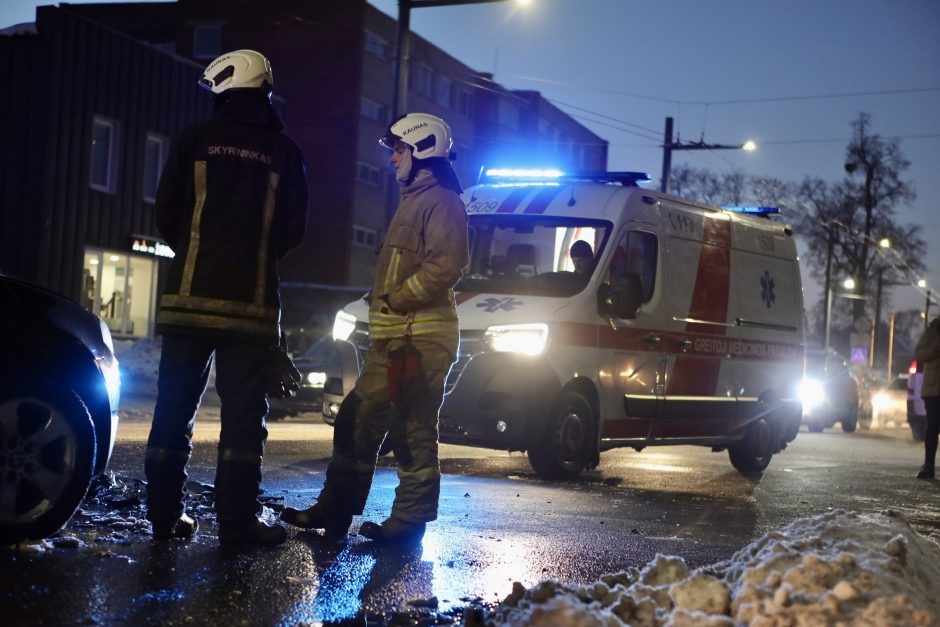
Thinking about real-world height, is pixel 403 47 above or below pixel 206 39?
below

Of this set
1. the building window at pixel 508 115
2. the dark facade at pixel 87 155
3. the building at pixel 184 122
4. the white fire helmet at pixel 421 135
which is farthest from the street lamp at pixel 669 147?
the white fire helmet at pixel 421 135

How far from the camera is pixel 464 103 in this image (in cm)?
5416

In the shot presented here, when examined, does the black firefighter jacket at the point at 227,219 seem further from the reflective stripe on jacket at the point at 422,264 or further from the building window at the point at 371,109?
the building window at the point at 371,109

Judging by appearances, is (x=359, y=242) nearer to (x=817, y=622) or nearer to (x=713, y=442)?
(x=713, y=442)

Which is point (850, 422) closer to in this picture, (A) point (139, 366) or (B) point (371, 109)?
(A) point (139, 366)

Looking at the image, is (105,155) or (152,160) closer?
(105,155)

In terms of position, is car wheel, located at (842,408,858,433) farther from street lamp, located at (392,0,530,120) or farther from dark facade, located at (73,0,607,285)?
dark facade, located at (73,0,607,285)

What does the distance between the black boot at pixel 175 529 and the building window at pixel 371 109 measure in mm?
38791

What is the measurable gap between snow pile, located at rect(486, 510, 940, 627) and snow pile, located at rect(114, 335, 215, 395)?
58.1ft

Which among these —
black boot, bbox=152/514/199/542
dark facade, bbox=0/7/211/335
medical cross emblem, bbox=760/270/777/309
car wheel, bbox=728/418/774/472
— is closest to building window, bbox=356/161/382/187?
dark facade, bbox=0/7/211/335

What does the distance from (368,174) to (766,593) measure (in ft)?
135

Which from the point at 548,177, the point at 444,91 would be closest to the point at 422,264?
the point at 548,177

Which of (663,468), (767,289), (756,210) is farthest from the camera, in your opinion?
(756,210)

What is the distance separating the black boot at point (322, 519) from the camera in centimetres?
614
